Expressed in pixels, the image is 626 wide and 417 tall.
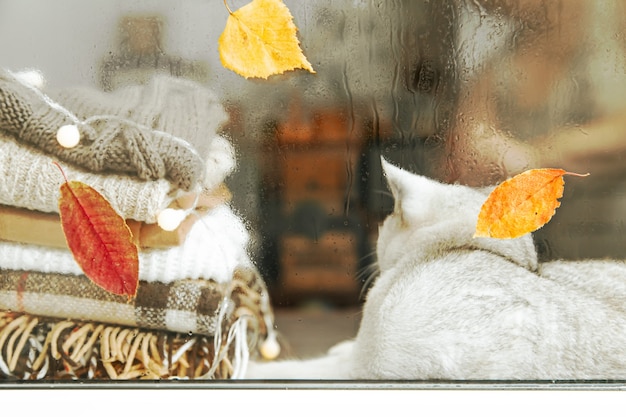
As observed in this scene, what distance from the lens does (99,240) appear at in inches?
28.2

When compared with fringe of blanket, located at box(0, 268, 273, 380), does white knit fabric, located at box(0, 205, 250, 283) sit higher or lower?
higher

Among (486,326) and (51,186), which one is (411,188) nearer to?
(486,326)

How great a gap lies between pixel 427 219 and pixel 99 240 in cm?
46

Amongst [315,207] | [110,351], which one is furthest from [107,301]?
[315,207]

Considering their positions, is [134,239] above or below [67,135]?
below

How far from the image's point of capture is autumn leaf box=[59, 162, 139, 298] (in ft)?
2.34

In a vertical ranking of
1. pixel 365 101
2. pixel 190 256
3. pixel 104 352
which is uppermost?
pixel 365 101

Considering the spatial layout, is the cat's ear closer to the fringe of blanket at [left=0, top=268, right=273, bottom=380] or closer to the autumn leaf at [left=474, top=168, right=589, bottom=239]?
the autumn leaf at [left=474, top=168, right=589, bottom=239]

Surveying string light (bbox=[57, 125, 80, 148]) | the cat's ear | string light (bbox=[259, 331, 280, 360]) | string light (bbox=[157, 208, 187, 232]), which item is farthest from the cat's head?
string light (bbox=[57, 125, 80, 148])

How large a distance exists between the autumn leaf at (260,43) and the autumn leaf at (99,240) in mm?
266

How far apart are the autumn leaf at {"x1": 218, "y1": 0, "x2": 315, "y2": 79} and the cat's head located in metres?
0.20

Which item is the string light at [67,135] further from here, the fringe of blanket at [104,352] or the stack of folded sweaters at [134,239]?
the fringe of blanket at [104,352]

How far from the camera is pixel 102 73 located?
0.71 m

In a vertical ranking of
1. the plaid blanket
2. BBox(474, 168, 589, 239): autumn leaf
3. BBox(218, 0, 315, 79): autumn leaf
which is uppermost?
BBox(218, 0, 315, 79): autumn leaf
